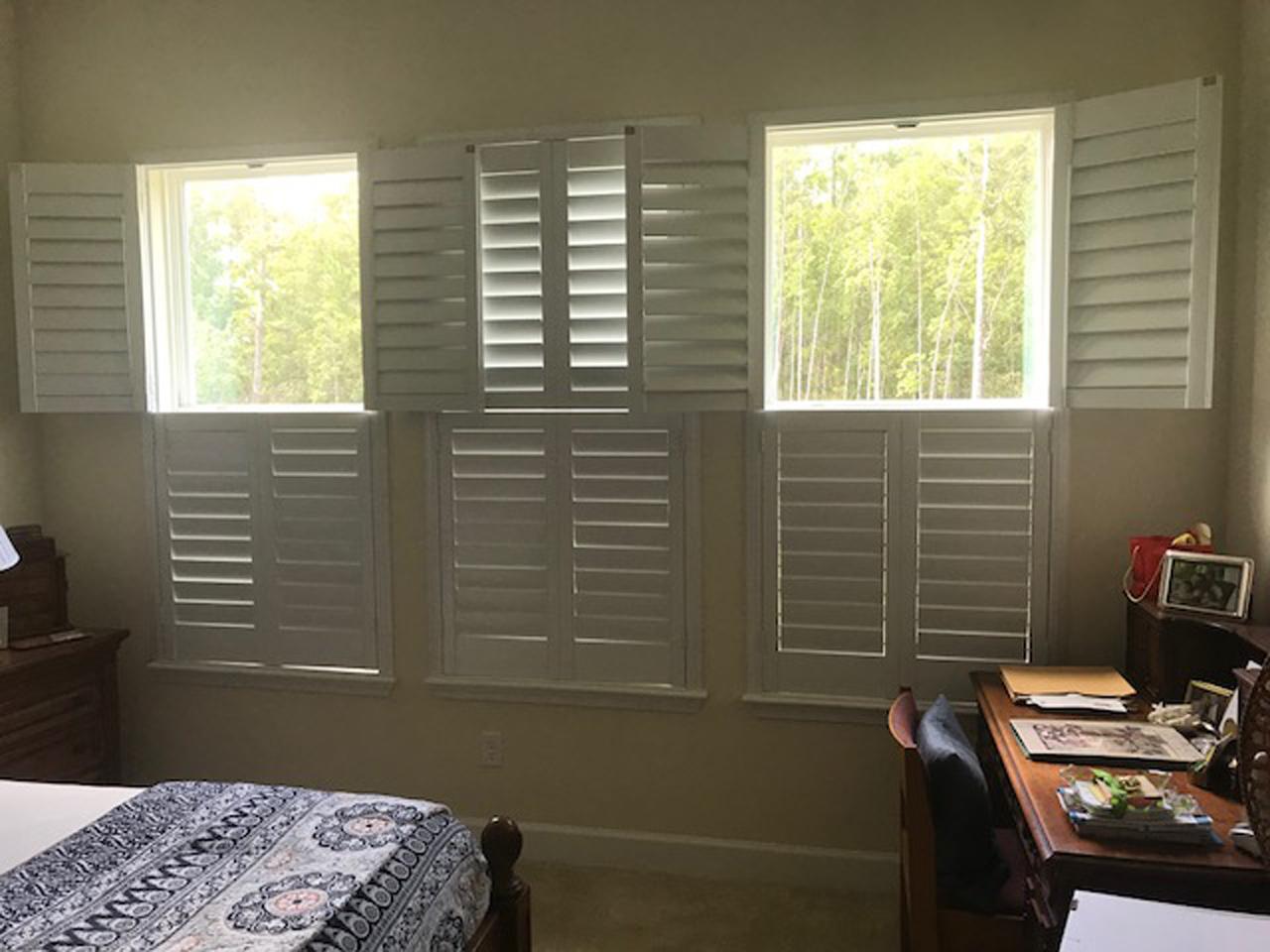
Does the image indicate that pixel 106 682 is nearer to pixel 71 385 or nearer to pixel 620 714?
pixel 71 385

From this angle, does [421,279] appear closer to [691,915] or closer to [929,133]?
[929,133]

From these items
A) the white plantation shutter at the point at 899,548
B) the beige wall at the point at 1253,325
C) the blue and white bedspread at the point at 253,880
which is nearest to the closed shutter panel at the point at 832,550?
the white plantation shutter at the point at 899,548

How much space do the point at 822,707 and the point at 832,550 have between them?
0.49 meters

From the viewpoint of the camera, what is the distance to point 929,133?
2.96 m

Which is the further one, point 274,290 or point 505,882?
point 274,290

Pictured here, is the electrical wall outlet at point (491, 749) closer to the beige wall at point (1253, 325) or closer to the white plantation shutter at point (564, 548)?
the white plantation shutter at point (564, 548)

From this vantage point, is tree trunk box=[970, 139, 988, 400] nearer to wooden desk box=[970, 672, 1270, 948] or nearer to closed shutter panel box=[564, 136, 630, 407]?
closed shutter panel box=[564, 136, 630, 407]

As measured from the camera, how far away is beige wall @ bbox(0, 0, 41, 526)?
3.47 metres

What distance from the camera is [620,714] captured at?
3.24 m

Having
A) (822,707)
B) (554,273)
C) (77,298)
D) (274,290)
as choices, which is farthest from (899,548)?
(77,298)

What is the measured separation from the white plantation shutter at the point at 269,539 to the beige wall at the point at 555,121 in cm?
12

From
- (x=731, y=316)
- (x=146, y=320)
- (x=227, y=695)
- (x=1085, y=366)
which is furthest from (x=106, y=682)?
(x=1085, y=366)

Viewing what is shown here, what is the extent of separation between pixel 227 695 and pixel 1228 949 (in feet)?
10.4

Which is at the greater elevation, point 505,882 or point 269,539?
point 269,539
